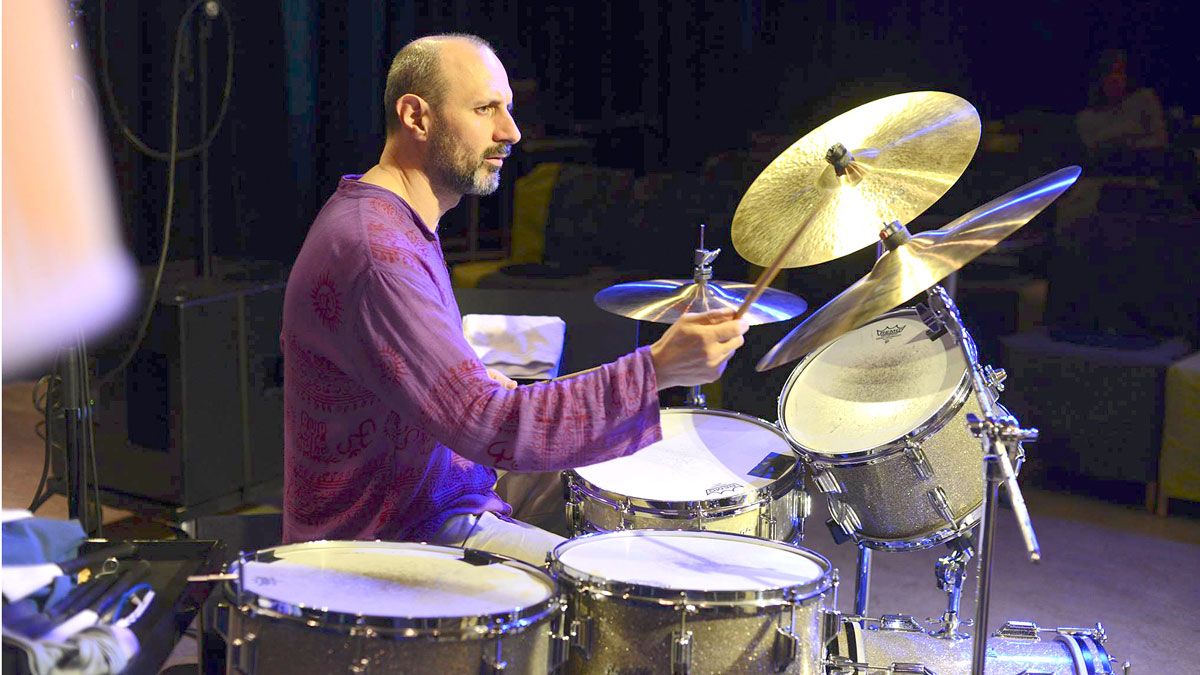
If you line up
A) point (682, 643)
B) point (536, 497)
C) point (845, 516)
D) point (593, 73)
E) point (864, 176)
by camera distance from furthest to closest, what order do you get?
point (593, 73) < point (536, 497) < point (845, 516) < point (864, 176) < point (682, 643)

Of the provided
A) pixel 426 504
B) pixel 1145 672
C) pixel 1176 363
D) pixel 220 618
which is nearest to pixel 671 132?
pixel 1176 363

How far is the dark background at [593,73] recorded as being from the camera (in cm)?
445

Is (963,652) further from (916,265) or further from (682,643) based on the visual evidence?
(682,643)

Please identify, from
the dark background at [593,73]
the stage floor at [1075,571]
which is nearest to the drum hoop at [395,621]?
the stage floor at [1075,571]

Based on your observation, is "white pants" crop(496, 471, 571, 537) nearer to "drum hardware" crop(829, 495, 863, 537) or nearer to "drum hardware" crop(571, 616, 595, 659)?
"drum hardware" crop(829, 495, 863, 537)

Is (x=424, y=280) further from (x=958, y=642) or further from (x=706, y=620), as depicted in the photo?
(x=958, y=642)

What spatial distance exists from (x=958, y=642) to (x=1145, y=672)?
0.78 m

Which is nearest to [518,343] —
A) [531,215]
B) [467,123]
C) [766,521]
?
[766,521]

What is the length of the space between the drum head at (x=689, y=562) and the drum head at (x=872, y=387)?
17.8 inches

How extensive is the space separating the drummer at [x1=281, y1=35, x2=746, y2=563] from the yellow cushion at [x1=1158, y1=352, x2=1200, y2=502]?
2.61 meters

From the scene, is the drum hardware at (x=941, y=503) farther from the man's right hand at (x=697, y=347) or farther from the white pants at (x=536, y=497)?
the white pants at (x=536, y=497)

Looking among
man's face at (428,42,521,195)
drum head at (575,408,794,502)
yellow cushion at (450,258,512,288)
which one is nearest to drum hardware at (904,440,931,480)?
drum head at (575,408,794,502)

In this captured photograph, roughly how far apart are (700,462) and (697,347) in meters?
0.84

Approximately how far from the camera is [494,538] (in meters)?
2.09
